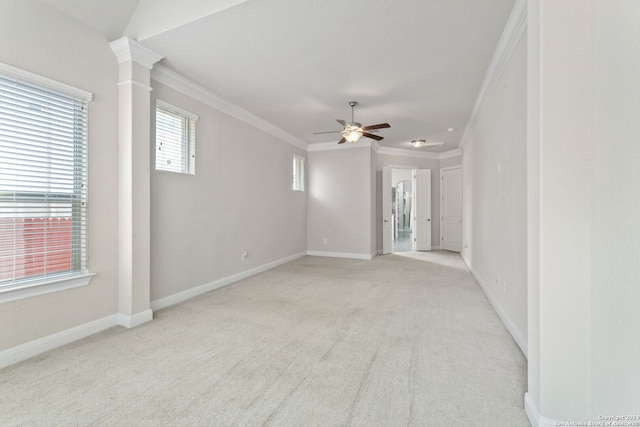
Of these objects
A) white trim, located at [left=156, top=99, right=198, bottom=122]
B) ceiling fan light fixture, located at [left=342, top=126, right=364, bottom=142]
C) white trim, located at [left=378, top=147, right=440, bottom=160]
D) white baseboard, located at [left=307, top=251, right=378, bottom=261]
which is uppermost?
white trim, located at [left=378, top=147, right=440, bottom=160]

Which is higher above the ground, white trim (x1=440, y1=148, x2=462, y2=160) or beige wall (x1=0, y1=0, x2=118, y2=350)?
white trim (x1=440, y1=148, x2=462, y2=160)

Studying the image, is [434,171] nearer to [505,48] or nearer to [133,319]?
[505,48]

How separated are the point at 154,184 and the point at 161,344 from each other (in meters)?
1.78

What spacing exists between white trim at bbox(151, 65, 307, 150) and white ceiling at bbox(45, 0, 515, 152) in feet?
0.35

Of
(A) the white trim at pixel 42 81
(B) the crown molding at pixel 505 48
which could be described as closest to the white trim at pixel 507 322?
(B) the crown molding at pixel 505 48

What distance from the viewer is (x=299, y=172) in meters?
7.00

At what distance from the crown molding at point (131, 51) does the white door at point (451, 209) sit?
23.9 ft

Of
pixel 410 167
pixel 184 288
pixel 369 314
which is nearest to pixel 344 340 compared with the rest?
pixel 369 314
